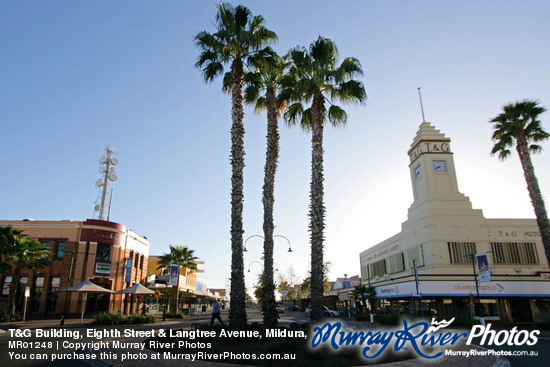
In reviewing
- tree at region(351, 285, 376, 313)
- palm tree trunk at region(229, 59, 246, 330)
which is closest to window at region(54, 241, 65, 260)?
palm tree trunk at region(229, 59, 246, 330)

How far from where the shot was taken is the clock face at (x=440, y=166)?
136 ft

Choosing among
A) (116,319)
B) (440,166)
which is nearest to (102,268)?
(116,319)

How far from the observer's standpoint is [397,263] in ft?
142

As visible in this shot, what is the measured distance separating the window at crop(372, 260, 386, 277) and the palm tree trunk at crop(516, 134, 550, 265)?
21.5 metres

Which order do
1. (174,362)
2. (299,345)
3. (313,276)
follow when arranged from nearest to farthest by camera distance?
(174,362)
(299,345)
(313,276)

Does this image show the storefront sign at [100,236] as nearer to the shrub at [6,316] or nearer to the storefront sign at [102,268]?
the storefront sign at [102,268]

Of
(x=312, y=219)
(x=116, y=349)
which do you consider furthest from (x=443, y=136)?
(x=116, y=349)

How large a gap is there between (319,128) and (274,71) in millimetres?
5380

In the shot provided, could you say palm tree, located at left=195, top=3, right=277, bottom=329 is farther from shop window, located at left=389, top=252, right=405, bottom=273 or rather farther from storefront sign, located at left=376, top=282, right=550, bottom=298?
shop window, located at left=389, top=252, right=405, bottom=273

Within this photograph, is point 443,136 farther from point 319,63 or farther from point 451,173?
point 319,63

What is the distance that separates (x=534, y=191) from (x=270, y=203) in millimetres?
21565

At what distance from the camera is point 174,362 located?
9.98 metres

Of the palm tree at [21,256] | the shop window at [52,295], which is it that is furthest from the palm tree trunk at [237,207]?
the shop window at [52,295]

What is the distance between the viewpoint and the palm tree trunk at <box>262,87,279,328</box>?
16891mm
